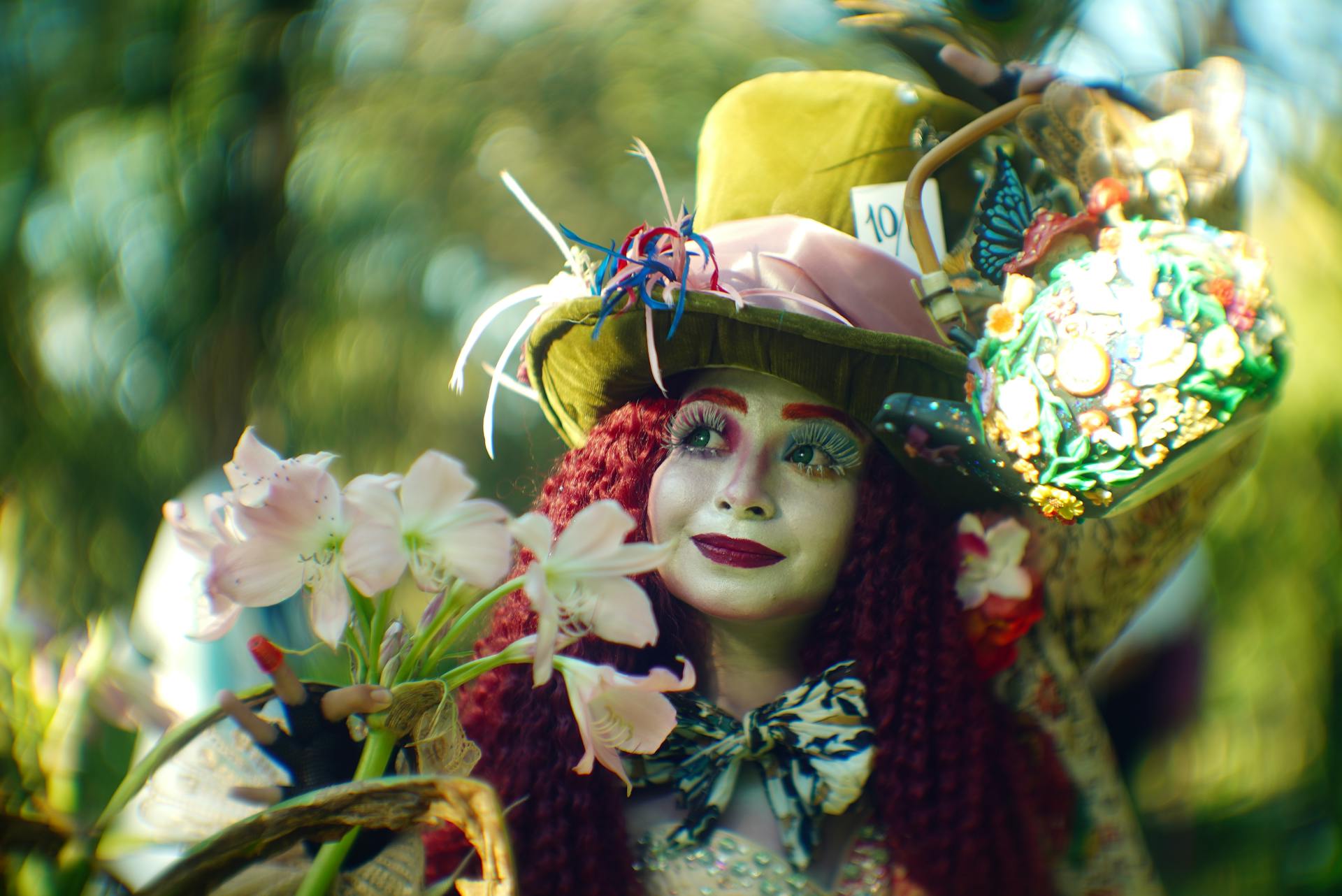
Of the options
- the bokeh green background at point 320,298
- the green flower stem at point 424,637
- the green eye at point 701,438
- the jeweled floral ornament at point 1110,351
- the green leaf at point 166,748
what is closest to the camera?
the green leaf at point 166,748

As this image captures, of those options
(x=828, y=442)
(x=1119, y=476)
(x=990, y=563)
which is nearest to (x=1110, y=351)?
(x=1119, y=476)

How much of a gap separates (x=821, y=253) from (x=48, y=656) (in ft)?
2.90

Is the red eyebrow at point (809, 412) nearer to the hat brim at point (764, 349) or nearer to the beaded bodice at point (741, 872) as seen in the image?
the hat brim at point (764, 349)

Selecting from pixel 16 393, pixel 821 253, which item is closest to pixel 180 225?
pixel 16 393

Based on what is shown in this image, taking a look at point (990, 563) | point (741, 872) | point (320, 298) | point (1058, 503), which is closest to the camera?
point (1058, 503)

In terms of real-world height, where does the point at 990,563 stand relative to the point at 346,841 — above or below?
below

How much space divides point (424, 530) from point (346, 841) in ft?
0.89

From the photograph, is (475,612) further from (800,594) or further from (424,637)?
(800,594)

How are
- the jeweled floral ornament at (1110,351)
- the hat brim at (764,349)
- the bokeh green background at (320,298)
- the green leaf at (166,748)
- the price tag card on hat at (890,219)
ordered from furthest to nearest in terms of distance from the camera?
the bokeh green background at (320,298), the price tag card on hat at (890,219), the hat brim at (764,349), the jeweled floral ornament at (1110,351), the green leaf at (166,748)

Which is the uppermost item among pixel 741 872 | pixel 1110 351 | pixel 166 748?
pixel 1110 351

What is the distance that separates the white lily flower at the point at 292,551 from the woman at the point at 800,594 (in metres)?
0.40

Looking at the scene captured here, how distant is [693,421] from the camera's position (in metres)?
1.26

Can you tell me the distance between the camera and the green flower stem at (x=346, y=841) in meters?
0.83

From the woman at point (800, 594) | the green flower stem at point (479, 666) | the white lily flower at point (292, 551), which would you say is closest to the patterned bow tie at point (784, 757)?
the woman at point (800, 594)
